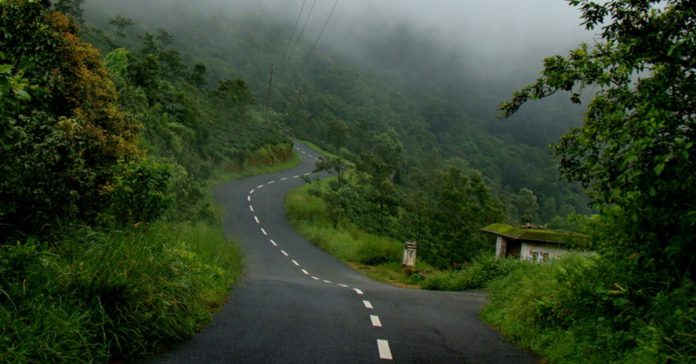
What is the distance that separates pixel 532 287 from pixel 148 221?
6.52 metres

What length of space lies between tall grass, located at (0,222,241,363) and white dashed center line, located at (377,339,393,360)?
229 cm

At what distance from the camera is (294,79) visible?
142 metres

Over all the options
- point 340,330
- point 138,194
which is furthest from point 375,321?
point 138,194

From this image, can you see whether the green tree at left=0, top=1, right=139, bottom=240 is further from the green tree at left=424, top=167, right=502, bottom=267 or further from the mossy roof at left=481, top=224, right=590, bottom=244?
the green tree at left=424, top=167, right=502, bottom=267

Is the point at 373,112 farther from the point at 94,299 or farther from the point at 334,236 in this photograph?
the point at 94,299

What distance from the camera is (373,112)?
128875mm

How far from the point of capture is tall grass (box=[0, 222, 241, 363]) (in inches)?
212

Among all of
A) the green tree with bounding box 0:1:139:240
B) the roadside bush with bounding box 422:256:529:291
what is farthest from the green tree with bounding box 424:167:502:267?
the green tree with bounding box 0:1:139:240

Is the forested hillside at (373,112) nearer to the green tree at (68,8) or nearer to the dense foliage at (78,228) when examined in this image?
the green tree at (68,8)

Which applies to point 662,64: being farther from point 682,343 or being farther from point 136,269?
point 136,269

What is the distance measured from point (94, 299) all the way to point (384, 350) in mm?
3440

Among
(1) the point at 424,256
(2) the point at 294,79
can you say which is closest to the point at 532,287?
(1) the point at 424,256

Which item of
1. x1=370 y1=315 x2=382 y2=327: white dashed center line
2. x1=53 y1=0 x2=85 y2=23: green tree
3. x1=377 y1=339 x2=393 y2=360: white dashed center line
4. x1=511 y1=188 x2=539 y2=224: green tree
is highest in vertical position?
x1=53 y1=0 x2=85 y2=23: green tree

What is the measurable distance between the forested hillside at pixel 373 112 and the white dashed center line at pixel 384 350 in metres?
59.5
